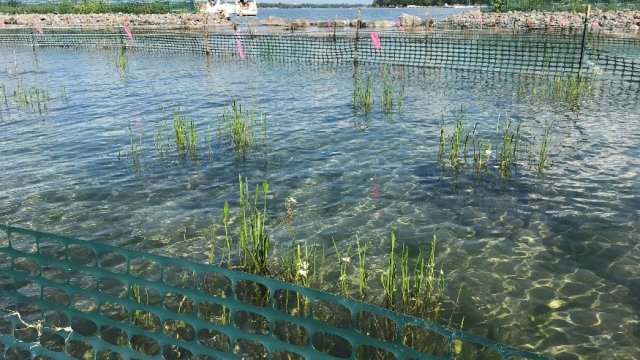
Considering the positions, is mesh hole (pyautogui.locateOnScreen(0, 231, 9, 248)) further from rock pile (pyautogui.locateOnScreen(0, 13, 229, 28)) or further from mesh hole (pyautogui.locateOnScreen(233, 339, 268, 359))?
rock pile (pyautogui.locateOnScreen(0, 13, 229, 28))

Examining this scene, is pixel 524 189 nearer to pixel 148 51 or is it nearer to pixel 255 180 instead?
pixel 255 180

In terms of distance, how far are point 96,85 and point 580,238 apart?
74.9ft

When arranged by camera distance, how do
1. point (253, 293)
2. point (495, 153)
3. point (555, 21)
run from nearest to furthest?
point (253, 293) → point (495, 153) → point (555, 21)

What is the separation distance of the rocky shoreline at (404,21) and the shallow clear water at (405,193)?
4436 centimetres

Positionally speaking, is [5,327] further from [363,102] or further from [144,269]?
[363,102]

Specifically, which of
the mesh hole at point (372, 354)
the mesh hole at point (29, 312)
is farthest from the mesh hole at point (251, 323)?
the mesh hole at point (29, 312)

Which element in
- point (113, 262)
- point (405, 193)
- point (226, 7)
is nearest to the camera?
point (113, 262)

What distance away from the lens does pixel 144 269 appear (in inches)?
294

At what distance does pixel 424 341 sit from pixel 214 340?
257 centimetres

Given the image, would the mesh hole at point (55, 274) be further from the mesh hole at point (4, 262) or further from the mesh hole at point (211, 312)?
the mesh hole at point (211, 312)

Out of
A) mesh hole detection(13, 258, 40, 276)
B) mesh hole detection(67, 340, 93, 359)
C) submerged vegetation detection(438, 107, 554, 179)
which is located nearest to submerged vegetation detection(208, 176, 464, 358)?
mesh hole detection(67, 340, 93, 359)

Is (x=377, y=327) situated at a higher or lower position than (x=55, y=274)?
lower

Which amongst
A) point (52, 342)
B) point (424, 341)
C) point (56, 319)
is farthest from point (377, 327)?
point (56, 319)

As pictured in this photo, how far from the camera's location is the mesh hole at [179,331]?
19.4ft
